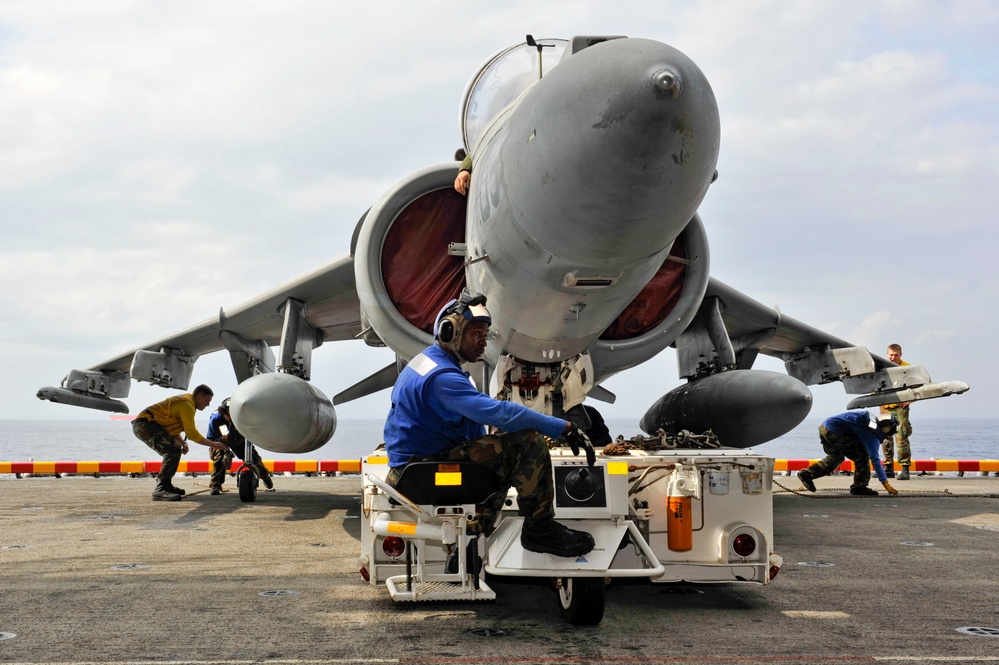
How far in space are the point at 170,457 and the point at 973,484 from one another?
1167cm

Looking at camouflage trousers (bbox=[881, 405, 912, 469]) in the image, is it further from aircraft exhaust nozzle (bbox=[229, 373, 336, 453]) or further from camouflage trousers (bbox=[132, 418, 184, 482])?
camouflage trousers (bbox=[132, 418, 184, 482])

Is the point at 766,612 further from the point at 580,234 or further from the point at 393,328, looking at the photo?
the point at 393,328

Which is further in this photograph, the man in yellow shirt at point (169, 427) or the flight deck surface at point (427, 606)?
the man in yellow shirt at point (169, 427)

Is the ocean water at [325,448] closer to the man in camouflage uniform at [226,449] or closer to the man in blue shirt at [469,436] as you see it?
the man in blue shirt at [469,436]

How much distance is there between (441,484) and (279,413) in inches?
198

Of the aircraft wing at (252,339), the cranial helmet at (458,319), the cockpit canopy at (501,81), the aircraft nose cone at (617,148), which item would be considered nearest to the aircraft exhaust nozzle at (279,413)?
the aircraft wing at (252,339)

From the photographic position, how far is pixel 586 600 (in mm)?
4121

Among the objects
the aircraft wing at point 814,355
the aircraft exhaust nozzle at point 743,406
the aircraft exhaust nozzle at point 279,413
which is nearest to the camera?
the aircraft exhaust nozzle at point 743,406

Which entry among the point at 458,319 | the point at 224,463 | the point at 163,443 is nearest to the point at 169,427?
the point at 163,443

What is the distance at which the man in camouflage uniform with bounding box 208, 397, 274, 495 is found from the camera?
11930 millimetres

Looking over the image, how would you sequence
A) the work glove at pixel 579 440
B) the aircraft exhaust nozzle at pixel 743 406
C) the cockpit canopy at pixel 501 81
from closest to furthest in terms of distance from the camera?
the work glove at pixel 579 440 < the cockpit canopy at pixel 501 81 < the aircraft exhaust nozzle at pixel 743 406

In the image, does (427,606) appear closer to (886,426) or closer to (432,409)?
(432,409)

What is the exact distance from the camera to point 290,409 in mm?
8797

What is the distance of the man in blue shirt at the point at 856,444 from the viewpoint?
11203 millimetres
